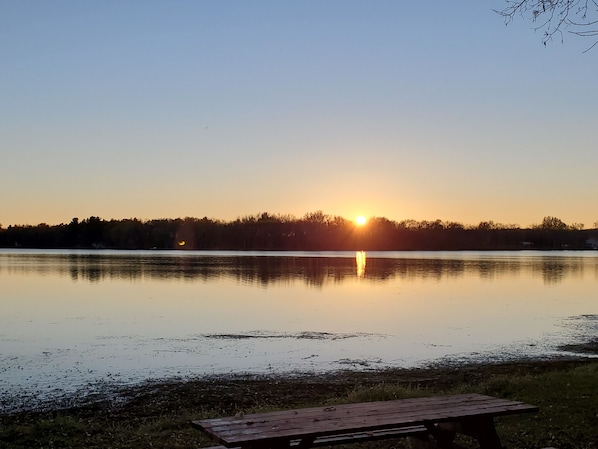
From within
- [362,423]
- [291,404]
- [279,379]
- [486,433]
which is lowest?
[279,379]

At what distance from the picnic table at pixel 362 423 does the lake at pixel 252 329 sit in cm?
812

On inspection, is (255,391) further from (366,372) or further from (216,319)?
(216,319)

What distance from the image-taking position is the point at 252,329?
22781 mm

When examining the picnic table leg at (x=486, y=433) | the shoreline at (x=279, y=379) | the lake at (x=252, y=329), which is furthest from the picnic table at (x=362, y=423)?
the lake at (x=252, y=329)

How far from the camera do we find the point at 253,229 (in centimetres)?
16550

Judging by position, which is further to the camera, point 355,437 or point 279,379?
point 279,379

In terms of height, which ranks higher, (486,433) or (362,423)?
(362,423)

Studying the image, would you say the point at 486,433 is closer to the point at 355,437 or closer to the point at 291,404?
the point at 355,437

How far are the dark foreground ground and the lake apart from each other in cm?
124

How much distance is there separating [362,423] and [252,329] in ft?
59.2

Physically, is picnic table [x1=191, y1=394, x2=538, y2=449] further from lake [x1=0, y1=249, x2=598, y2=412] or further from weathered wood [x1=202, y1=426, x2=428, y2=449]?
lake [x1=0, y1=249, x2=598, y2=412]

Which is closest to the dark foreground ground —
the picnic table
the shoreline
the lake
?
the shoreline

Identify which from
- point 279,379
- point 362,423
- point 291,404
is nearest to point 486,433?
point 362,423

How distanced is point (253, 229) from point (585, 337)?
478ft
